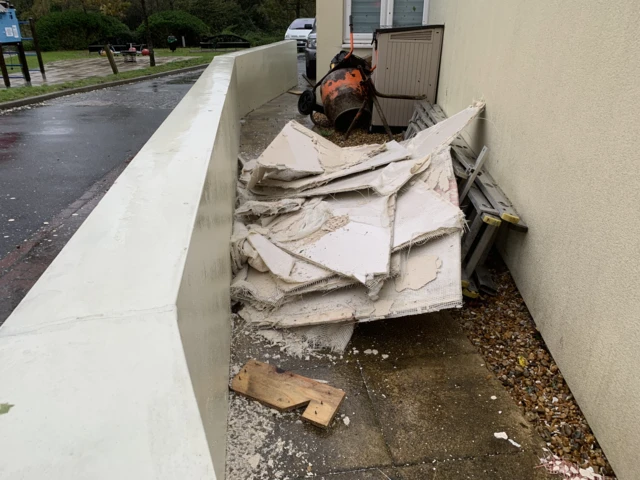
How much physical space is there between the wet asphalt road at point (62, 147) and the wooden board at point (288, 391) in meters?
2.88

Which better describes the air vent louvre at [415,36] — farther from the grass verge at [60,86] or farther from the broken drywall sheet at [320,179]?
the grass verge at [60,86]

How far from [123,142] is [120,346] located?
7.14 m

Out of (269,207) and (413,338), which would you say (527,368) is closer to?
(413,338)

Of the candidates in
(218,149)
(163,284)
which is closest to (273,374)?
(163,284)

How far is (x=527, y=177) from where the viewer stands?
132 inches

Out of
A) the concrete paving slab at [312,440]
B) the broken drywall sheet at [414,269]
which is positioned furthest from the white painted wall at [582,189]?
the concrete paving slab at [312,440]

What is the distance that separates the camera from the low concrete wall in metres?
1.10

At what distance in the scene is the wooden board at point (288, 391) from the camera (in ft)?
7.95

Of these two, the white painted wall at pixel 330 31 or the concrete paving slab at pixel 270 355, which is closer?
the concrete paving slab at pixel 270 355

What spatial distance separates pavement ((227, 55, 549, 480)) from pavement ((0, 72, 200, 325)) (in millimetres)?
2157

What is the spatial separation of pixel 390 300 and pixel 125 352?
189 cm

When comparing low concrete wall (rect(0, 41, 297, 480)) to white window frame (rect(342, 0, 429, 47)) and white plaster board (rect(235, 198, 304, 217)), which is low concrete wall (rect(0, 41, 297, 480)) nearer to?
white plaster board (rect(235, 198, 304, 217))

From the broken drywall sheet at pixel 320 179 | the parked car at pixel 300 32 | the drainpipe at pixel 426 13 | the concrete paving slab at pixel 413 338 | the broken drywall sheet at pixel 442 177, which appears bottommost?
the concrete paving slab at pixel 413 338

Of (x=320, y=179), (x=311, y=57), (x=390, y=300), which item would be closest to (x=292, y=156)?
(x=320, y=179)
